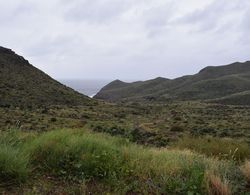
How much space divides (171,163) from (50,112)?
3360 cm

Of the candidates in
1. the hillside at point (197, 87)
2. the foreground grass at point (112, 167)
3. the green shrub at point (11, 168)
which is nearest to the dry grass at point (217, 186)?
the foreground grass at point (112, 167)

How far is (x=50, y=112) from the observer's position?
4025 cm

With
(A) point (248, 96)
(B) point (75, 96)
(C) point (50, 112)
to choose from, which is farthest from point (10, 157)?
(A) point (248, 96)

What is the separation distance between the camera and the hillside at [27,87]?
49713mm

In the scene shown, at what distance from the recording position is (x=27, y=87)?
54.1 metres

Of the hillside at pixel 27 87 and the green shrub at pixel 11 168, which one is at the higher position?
the hillside at pixel 27 87

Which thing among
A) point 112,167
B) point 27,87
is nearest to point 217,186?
point 112,167

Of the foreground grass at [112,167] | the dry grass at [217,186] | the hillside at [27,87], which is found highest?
the hillside at [27,87]

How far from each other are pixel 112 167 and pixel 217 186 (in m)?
1.55

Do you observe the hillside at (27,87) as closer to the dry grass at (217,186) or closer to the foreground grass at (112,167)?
the foreground grass at (112,167)

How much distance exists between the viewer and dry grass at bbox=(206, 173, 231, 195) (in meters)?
6.44

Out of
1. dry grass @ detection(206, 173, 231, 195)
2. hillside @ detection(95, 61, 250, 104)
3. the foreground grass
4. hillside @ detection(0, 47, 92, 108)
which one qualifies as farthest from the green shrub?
hillside @ detection(95, 61, 250, 104)

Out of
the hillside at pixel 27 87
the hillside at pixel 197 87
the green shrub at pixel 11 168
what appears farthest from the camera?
the hillside at pixel 197 87

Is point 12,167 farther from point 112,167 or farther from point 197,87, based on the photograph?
point 197,87
